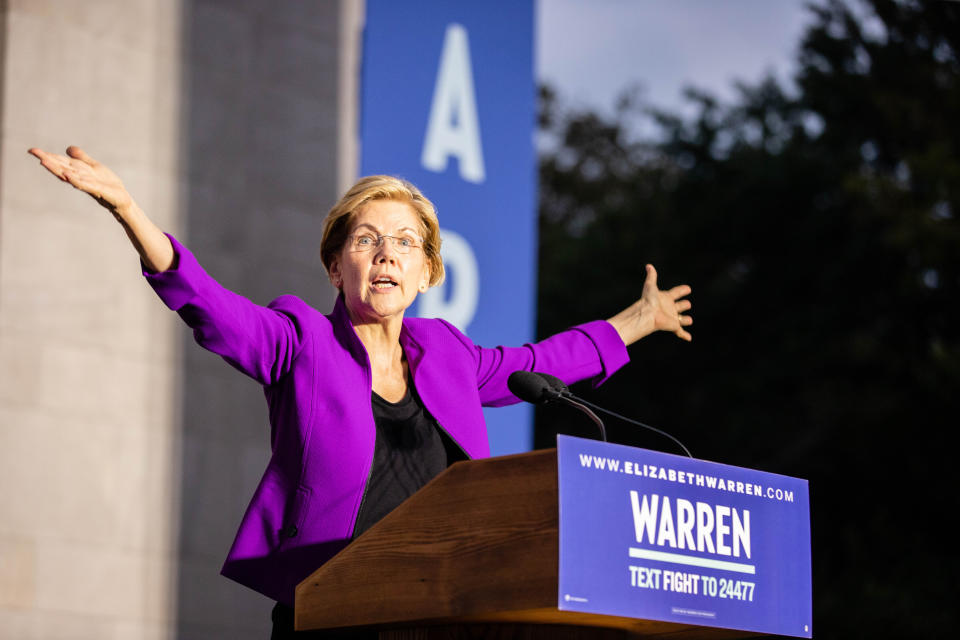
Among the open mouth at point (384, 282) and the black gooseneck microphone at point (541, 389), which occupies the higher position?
the open mouth at point (384, 282)

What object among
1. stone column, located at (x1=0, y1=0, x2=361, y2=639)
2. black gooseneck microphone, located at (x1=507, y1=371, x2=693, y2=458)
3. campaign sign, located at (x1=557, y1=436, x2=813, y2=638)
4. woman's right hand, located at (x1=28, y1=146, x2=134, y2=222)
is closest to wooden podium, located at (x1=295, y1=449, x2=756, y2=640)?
campaign sign, located at (x1=557, y1=436, x2=813, y2=638)

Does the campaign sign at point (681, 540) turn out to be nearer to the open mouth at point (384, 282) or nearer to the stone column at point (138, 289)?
the open mouth at point (384, 282)

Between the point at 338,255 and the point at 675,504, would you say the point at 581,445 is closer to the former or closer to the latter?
the point at 675,504

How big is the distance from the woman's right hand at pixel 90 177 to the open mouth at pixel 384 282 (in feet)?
1.86

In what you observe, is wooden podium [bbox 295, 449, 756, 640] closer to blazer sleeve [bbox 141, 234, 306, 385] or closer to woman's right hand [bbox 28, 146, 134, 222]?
blazer sleeve [bbox 141, 234, 306, 385]

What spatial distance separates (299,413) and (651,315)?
110 centimetres

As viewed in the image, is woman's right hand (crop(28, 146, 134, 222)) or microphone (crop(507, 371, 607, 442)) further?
microphone (crop(507, 371, 607, 442))

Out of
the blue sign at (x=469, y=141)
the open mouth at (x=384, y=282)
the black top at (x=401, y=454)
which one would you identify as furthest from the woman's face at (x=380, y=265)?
the blue sign at (x=469, y=141)

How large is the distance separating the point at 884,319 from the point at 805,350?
1.26 m

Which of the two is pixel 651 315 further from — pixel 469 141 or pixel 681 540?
pixel 469 141

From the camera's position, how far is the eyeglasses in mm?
2828

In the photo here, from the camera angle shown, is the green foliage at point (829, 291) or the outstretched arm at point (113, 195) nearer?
the outstretched arm at point (113, 195)

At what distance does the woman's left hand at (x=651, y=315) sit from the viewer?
3.31m

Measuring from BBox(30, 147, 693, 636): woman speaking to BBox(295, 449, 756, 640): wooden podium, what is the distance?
26cm
